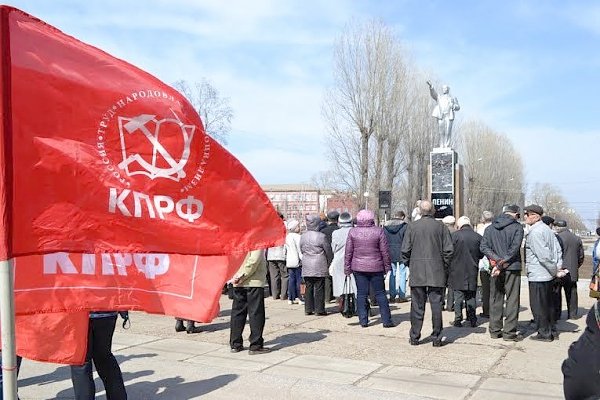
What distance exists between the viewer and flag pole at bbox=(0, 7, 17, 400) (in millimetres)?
2303

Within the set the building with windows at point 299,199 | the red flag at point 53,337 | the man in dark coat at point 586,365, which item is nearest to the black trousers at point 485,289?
the man in dark coat at point 586,365

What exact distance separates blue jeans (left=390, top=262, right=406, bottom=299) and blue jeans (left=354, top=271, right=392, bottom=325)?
8.97 ft

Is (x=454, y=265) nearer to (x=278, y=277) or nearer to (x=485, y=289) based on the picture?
(x=485, y=289)

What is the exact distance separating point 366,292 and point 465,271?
62.3 inches

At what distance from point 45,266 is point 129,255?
38 centimetres

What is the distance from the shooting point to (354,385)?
5.77 m

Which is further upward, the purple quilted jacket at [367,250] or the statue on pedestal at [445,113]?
the statue on pedestal at [445,113]

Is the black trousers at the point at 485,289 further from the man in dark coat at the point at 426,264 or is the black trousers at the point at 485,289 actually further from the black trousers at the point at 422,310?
the black trousers at the point at 422,310

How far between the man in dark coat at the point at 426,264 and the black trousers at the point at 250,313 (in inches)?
80.2

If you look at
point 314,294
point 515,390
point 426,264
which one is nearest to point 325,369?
point 515,390

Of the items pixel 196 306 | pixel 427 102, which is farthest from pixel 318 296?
pixel 427 102

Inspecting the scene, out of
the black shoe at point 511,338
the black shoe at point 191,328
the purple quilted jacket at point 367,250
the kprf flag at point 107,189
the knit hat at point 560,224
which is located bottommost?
the black shoe at point 511,338

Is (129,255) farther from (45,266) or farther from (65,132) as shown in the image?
(65,132)

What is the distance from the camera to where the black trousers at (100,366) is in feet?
14.8
